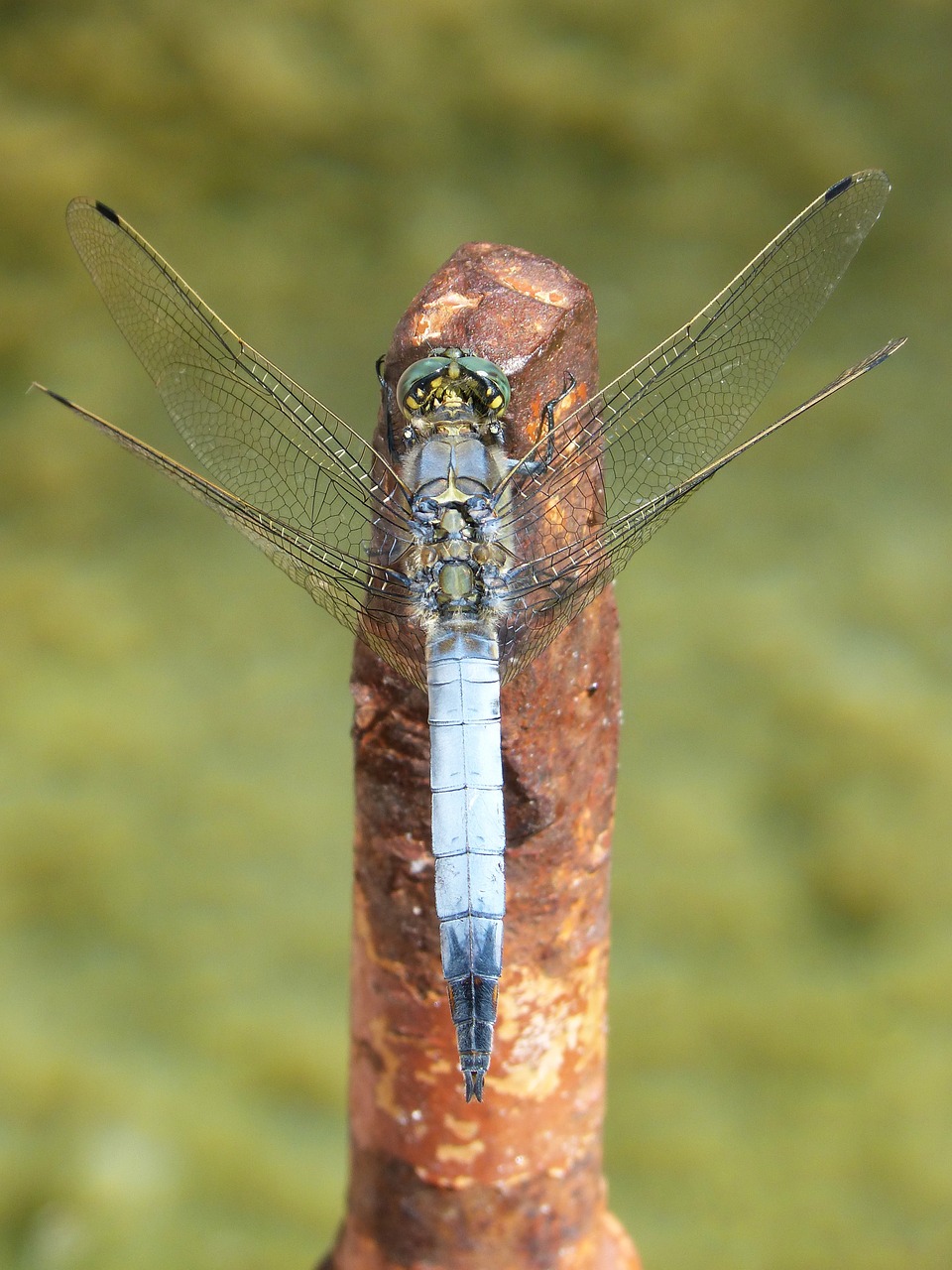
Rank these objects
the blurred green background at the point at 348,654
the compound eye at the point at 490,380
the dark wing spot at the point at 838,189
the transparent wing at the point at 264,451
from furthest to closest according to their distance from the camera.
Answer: the blurred green background at the point at 348,654
the dark wing spot at the point at 838,189
the transparent wing at the point at 264,451
the compound eye at the point at 490,380

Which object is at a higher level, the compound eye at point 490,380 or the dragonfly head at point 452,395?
the dragonfly head at point 452,395

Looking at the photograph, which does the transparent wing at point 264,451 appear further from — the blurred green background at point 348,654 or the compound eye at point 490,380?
the blurred green background at point 348,654

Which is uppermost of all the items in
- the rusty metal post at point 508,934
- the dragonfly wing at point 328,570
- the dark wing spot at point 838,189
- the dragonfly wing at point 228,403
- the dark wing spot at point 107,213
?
the dark wing spot at point 107,213

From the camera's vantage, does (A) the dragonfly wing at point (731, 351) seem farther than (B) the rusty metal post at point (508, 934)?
A: Yes

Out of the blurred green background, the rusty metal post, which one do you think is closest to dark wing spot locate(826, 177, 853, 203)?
the rusty metal post

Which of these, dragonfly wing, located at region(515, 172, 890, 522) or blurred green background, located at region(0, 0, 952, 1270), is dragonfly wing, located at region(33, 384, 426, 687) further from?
blurred green background, located at region(0, 0, 952, 1270)

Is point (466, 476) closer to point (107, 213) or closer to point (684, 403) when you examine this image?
point (684, 403)

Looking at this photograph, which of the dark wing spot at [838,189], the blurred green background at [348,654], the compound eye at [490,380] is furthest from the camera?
the blurred green background at [348,654]

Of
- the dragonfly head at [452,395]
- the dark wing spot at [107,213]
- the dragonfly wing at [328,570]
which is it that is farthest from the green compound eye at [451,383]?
the dark wing spot at [107,213]
